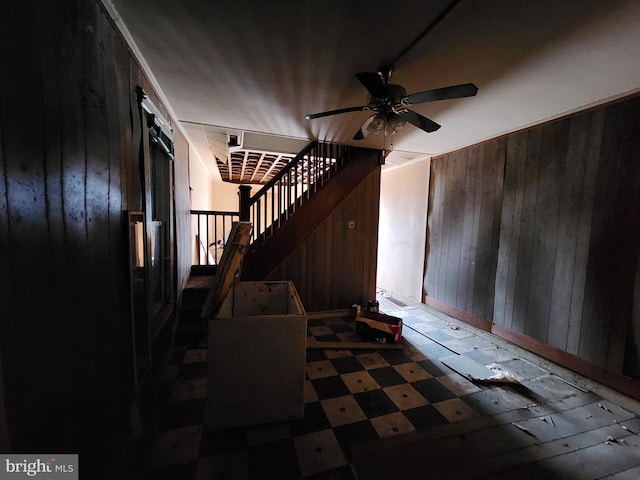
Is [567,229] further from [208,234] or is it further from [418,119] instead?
[208,234]

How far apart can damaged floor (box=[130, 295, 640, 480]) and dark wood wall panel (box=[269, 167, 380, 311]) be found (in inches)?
52.4

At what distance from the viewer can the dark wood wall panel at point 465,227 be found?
3400mm

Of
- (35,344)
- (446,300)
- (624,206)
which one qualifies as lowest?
(446,300)

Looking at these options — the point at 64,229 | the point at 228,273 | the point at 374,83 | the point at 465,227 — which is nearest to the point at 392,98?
the point at 374,83

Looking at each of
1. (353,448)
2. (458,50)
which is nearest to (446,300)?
(353,448)

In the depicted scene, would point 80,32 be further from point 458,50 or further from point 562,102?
point 562,102

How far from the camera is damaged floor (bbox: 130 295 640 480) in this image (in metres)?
1.51

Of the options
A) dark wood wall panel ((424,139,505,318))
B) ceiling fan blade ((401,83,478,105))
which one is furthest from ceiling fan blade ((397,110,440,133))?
dark wood wall panel ((424,139,505,318))

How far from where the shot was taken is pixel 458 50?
5.61 ft

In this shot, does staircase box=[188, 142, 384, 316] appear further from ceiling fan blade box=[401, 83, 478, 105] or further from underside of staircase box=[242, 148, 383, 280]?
ceiling fan blade box=[401, 83, 478, 105]

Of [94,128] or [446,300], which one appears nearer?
[94,128]

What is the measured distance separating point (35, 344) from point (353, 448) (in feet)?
5.71

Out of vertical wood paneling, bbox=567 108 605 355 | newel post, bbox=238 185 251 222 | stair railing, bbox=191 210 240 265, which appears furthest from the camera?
stair railing, bbox=191 210 240 265

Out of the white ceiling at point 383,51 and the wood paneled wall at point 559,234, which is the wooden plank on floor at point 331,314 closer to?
the wood paneled wall at point 559,234
